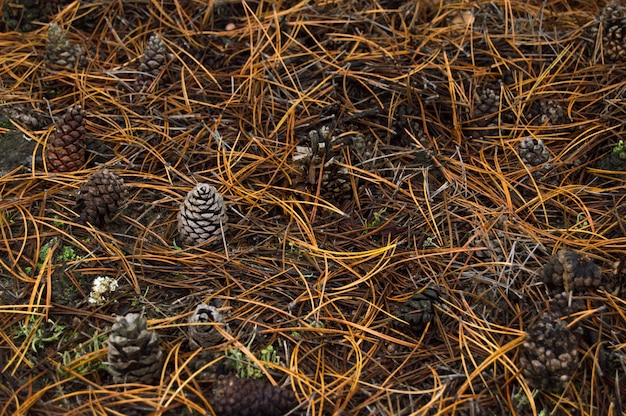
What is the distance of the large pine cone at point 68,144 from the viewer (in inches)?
102

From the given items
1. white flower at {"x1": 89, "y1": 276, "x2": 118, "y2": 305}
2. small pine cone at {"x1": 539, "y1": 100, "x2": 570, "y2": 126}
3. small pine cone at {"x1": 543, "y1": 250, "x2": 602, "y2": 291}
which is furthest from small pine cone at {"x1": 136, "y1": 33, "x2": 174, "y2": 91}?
small pine cone at {"x1": 543, "y1": 250, "x2": 602, "y2": 291}

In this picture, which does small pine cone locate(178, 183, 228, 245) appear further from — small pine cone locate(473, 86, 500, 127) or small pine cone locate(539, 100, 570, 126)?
small pine cone locate(539, 100, 570, 126)

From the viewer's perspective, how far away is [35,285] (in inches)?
88.0

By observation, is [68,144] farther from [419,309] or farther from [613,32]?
[613,32]

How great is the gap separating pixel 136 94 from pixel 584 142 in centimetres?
201

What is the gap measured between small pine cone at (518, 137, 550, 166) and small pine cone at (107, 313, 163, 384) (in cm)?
166

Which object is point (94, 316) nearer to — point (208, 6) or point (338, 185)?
point (338, 185)

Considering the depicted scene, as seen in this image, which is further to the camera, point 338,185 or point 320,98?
point 320,98

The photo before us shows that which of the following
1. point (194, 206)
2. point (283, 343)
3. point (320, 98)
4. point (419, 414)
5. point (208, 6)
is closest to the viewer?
point (419, 414)

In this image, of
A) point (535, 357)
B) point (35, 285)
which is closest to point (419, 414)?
point (535, 357)

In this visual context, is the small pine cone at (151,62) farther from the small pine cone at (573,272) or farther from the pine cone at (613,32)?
the pine cone at (613,32)

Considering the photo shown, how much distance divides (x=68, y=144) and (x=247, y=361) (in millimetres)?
1245

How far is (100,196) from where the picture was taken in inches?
93.8

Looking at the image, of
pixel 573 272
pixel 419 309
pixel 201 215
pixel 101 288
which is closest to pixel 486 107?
pixel 573 272
